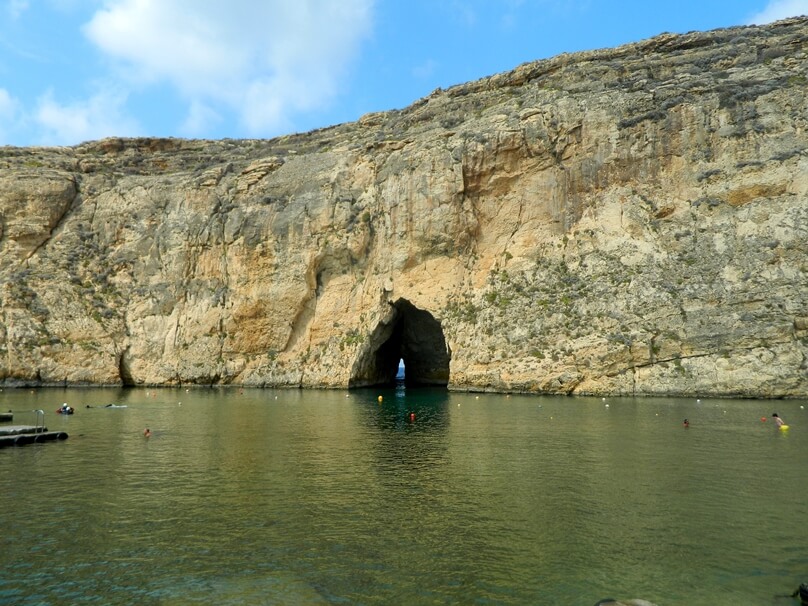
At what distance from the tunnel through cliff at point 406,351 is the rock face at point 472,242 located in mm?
361

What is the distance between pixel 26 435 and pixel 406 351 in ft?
172

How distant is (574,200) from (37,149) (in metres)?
70.9

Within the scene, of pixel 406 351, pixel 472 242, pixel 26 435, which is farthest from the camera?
pixel 406 351

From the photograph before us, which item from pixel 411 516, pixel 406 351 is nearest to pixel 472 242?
pixel 406 351

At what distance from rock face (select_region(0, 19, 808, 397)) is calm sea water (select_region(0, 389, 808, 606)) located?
63.3 ft

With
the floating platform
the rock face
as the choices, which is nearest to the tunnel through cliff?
the rock face

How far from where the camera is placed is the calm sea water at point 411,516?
1126cm

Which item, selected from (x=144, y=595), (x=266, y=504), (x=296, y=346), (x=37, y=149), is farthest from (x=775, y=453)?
(x=37, y=149)

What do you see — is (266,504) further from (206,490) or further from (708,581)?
(708,581)

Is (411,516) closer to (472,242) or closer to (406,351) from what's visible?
(472,242)

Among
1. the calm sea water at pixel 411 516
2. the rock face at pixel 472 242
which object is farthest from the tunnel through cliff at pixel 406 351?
the calm sea water at pixel 411 516

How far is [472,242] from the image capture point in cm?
5903

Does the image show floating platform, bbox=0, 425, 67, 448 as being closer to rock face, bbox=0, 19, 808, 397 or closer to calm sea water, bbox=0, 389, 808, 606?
calm sea water, bbox=0, 389, 808, 606

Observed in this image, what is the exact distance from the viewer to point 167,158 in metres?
80.9
